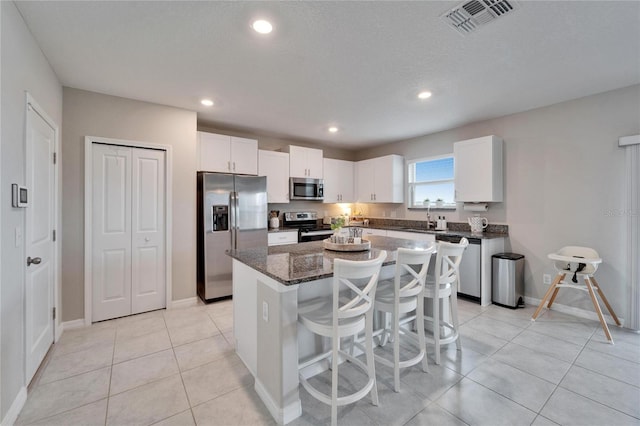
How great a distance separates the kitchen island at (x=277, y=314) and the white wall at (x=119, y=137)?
1.59 metres

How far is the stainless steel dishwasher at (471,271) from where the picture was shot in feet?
12.2

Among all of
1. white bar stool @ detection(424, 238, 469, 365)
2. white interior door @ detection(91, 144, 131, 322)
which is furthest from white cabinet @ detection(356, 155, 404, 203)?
white interior door @ detection(91, 144, 131, 322)

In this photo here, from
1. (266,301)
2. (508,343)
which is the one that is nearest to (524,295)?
(508,343)

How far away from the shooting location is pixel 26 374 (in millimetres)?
1956

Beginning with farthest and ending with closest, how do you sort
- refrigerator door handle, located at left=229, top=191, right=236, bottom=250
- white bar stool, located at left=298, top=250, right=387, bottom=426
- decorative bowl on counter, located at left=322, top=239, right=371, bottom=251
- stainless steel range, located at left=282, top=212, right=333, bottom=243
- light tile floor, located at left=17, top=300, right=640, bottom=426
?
stainless steel range, located at left=282, top=212, right=333, bottom=243, refrigerator door handle, located at left=229, top=191, right=236, bottom=250, decorative bowl on counter, located at left=322, top=239, right=371, bottom=251, light tile floor, located at left=17, top=300, right=640, bottom=426, white bar stool, located at left=298, top=250, right=387, bottom=426

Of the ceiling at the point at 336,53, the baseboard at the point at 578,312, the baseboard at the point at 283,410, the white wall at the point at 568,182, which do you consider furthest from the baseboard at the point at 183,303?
the baseboard at the point at 578,312

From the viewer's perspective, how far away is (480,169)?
3.91 m

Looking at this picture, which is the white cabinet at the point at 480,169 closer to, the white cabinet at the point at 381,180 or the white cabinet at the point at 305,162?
the white cabinet at the point at 381,180

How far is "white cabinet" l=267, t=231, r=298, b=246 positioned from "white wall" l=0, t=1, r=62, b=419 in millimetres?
2829

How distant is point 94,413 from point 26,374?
0.69 meters

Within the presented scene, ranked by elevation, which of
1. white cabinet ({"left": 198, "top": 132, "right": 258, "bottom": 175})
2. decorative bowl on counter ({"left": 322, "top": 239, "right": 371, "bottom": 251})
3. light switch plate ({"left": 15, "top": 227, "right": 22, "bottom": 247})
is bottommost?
decorative bowl on counter ({"left": 322, "top": 239, "right": 371, "bottom": 251})

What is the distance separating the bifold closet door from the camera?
3.14 metres

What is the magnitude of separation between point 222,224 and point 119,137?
158 cm

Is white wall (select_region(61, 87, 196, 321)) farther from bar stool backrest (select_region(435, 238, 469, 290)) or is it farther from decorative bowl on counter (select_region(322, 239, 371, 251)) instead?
bar stool backrest (select_region(435, 238, 469, 290))
